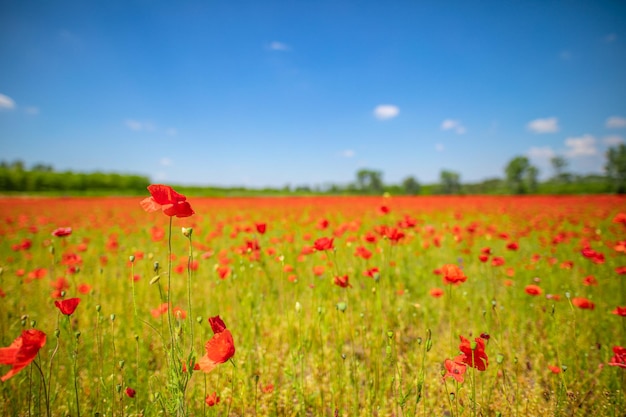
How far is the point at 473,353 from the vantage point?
1.26 metres

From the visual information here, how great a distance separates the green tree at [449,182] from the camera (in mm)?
56000

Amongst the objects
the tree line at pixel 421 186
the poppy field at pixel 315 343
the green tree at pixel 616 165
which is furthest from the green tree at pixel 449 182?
the poppy field at pixel 315 343

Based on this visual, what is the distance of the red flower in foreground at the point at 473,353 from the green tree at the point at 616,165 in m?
56.4

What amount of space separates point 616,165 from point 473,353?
2441 inches

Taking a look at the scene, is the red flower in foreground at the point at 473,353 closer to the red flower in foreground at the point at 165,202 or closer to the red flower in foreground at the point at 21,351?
the red flower in foreground at the point at 165,202

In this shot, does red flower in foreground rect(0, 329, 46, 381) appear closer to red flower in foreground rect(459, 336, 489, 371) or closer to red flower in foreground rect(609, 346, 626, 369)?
red flower in foreground rect(459, 336, 489, 371)

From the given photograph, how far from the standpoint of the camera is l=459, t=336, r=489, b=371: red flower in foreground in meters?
1.24

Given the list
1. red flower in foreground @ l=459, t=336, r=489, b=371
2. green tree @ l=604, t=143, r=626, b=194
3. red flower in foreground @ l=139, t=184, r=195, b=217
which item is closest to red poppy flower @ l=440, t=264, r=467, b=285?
red flower in foreground @ l=459, t=336, r=489, b=371

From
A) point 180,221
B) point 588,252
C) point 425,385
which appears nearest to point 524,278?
point 588,252

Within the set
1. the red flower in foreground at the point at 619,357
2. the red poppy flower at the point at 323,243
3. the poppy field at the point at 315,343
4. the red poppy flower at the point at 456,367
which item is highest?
the red poppy flower at the point at 323,243

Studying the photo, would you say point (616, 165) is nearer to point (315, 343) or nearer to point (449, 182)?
point (449, 182)

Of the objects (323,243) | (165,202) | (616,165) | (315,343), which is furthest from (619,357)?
(616,165)

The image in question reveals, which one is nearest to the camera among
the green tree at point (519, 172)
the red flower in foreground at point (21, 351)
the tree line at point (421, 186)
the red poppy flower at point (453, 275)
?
the red flower in foreground at point (21, 351)

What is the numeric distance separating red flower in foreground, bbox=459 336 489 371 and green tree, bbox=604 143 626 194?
185 ft
